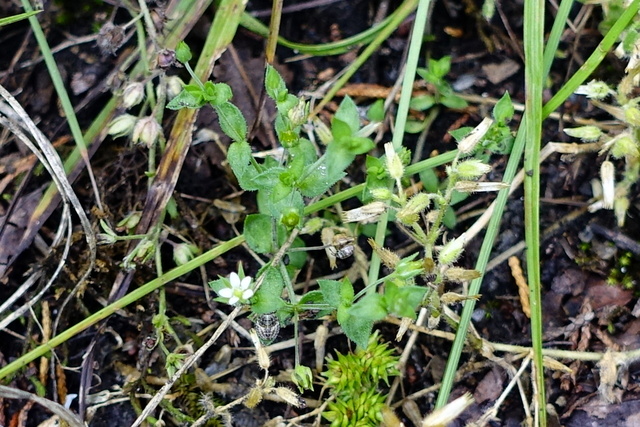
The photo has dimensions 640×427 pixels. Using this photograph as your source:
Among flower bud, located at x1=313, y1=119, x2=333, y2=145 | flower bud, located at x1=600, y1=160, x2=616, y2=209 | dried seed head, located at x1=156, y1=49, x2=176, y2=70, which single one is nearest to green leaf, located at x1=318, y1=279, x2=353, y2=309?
flower bud, located at x1=313, y1=119, x2=333, y2=145

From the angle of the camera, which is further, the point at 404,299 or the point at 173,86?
the point at 173,86

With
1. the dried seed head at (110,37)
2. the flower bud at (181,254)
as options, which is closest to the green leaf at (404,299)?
the flower bud at (181,254)

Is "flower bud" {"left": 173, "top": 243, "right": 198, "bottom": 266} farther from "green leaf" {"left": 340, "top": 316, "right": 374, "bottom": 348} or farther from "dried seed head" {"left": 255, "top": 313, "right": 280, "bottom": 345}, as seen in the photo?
"green leaf" {"left": 340, "top": 316, "right": 374, "bottom": 348}

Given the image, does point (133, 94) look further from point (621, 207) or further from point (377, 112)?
point (621, 207)

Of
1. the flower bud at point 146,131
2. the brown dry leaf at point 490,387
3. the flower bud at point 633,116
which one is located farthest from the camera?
the flower bud at point 146,131

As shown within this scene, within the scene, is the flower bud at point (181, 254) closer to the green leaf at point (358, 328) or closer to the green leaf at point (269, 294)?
the green leaf at point (269, 294)

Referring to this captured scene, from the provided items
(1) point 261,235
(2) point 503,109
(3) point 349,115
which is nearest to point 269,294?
(1) point 261,235

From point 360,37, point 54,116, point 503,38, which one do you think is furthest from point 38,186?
point 503,38
